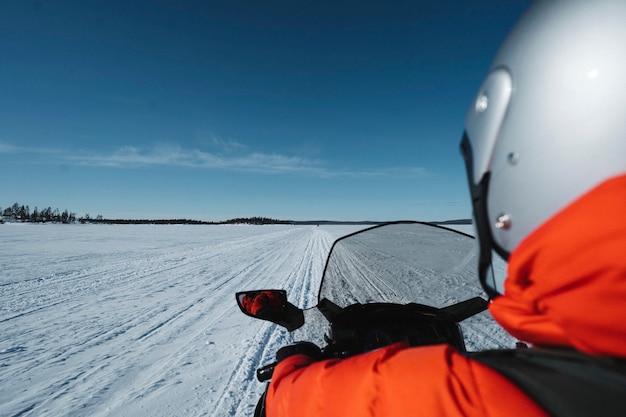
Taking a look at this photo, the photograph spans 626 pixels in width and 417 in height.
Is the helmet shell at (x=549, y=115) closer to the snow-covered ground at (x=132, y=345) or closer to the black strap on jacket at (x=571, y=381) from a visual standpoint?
the black strap on jacket at (x=571, y=381)

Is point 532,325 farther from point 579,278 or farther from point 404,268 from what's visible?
point 404,268

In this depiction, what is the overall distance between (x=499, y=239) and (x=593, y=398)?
1.51 feet

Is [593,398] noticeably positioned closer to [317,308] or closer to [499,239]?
[499,239]

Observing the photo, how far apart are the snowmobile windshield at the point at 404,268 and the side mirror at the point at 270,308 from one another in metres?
0.26

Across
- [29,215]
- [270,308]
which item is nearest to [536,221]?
[270,308]

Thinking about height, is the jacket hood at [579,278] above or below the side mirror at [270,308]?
above

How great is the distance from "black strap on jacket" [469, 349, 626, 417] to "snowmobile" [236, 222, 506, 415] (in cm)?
119

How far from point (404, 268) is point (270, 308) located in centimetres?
91

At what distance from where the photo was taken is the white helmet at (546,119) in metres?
0.72

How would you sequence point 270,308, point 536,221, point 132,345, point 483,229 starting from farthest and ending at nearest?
point 132,345 < point 270,308 < point 483,229 < point 536,221


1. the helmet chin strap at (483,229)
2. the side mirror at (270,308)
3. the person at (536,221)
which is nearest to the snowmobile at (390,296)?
the side mirror at (270,308)

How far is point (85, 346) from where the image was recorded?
4043 mm

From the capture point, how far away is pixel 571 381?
527mm

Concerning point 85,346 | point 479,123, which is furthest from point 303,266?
point 479,123
